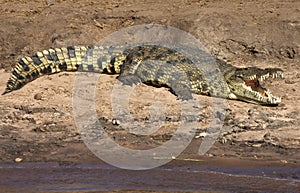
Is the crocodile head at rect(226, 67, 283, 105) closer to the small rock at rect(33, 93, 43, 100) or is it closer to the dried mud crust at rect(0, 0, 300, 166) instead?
the dried mud crust at rect(0, 0, 300, 166)

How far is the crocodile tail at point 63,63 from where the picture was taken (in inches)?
369

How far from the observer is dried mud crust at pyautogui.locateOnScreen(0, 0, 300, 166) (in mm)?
7602

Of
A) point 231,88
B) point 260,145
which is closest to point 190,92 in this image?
point 231,88

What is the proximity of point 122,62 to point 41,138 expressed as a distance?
262 cm

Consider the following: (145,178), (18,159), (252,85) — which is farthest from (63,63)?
(145,178)

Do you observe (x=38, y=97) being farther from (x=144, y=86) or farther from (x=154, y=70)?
(x=154, y=70)

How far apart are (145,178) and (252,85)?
288cm

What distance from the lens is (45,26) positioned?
10.8 m

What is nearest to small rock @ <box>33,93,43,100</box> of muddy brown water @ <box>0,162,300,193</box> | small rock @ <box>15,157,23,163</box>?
small rock @ <box>15,157,23,163</box>

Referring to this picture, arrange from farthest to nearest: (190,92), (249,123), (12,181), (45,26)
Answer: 1. (45,26)
2. (190,92)
3. (249,123)
4. (12,181)

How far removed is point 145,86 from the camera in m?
9.56

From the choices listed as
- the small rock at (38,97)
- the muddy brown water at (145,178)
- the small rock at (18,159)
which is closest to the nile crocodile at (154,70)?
the small rock at (38,97)

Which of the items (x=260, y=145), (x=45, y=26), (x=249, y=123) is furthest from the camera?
(x=45, y=26)

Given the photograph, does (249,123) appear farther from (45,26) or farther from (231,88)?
(45,26)
